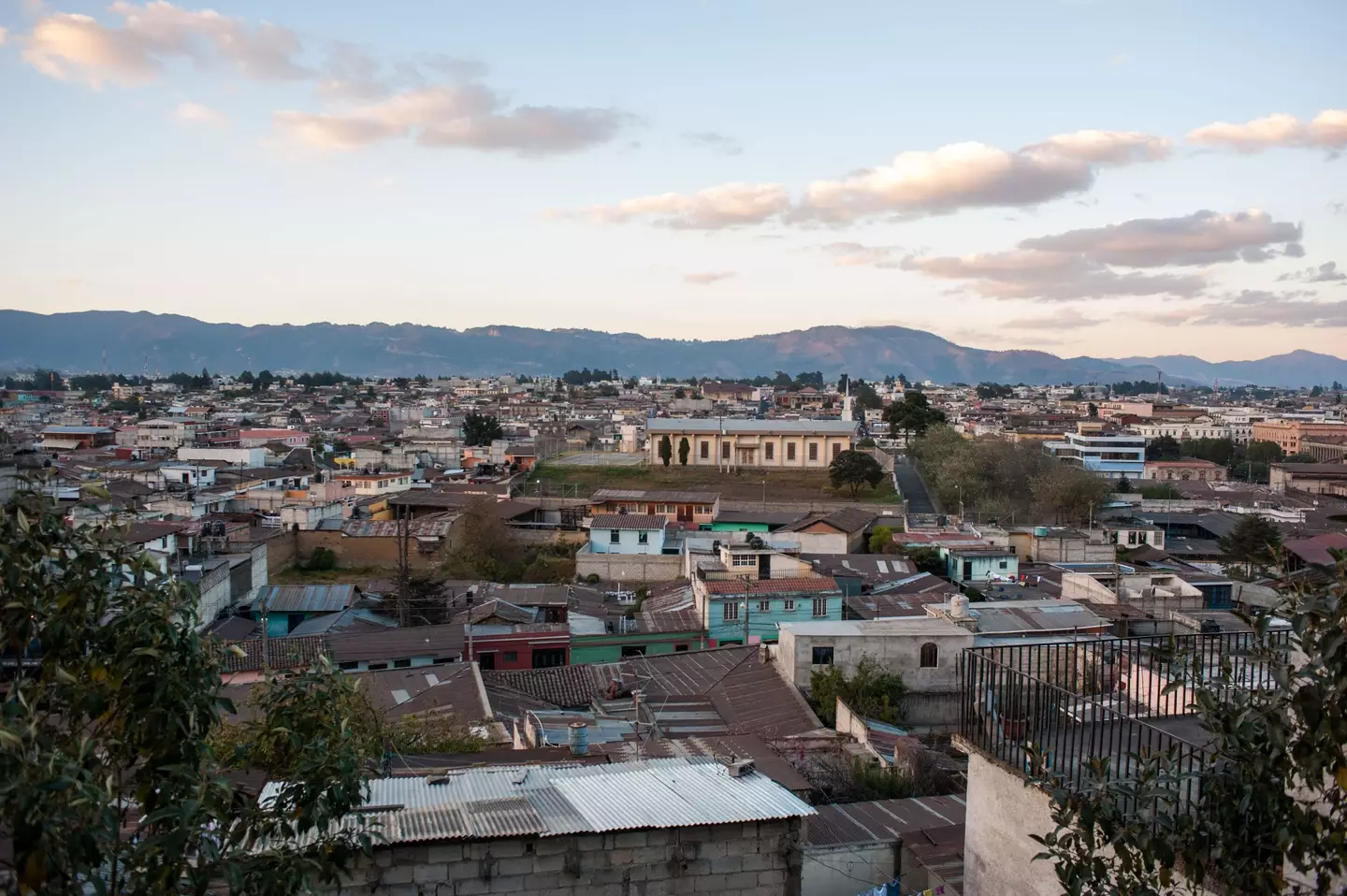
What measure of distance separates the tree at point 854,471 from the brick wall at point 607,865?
34183 millimetres

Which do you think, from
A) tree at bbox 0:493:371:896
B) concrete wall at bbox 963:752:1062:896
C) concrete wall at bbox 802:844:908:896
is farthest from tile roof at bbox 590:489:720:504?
tree at bbox 0:493:371:896

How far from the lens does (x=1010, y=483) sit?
3869cm

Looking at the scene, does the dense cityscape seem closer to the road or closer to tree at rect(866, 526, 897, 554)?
tree at rect(866, 526, 897, 554)

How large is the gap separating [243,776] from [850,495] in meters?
35.1

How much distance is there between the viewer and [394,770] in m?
7.59

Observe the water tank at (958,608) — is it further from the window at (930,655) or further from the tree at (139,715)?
the tree at (139,715)

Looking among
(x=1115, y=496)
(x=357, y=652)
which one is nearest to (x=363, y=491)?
(x=357, y=652)

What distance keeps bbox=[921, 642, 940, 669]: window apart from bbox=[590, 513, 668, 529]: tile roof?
14721 mm

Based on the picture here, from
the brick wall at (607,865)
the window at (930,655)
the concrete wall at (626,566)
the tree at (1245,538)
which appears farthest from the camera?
the tree at (1245,538)

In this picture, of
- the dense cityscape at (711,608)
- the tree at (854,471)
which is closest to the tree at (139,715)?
the dense cityscape at (711,608)

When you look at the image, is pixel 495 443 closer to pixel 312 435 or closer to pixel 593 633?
pixel 312 435

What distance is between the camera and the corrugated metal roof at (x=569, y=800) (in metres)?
5.60

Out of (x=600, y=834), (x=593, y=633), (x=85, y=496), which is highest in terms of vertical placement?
(x=85, y=496)

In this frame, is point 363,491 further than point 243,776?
Yes
